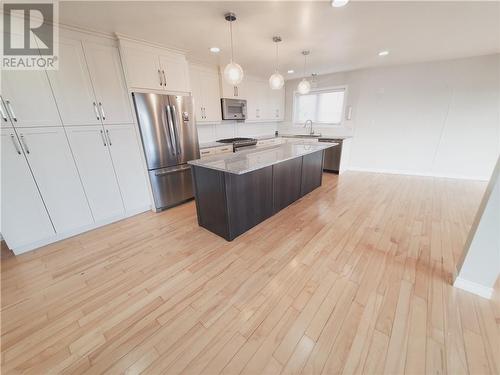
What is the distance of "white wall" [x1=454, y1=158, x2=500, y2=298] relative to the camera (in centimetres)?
134

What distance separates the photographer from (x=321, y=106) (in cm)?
558

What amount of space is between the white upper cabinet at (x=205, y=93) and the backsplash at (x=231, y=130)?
346 mm

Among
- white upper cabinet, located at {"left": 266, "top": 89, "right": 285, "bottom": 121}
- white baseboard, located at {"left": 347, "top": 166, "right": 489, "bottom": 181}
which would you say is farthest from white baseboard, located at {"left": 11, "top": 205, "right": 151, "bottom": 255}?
white baseboard, located at {"left": 347, "top": 166, "right": 489, "bottom": 181}

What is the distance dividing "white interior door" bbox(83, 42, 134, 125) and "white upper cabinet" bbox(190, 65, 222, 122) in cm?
143

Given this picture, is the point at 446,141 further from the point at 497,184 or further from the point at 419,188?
the point at 497,184

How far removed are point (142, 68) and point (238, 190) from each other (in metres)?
2.24

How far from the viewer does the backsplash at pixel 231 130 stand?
176 inches

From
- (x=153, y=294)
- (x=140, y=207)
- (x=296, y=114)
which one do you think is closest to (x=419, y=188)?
(x=296, y=114)

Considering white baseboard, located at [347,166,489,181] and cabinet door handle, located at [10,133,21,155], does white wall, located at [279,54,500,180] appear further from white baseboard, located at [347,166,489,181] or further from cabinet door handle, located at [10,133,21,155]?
cabinet door handle, located at [10,133,21,155]

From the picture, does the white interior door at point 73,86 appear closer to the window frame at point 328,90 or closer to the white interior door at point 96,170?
the white interior door at point 96,170

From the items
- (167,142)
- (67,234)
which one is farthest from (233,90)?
(67,234)

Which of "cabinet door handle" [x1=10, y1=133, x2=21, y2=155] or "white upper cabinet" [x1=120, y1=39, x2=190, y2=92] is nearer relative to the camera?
"cabinet door handle" [x1=10, y1=133, x2=21, y2=155]

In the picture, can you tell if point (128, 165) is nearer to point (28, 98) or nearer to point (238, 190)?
point (28, 98)

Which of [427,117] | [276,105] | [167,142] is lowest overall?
[167,142]
